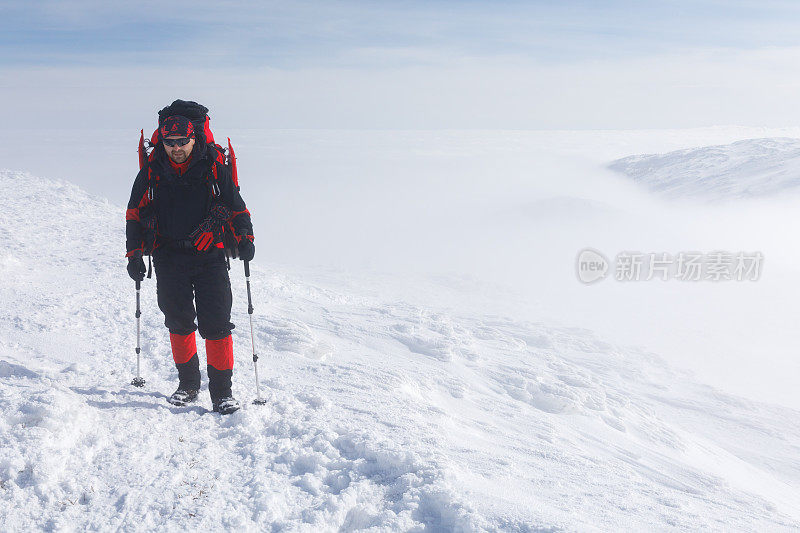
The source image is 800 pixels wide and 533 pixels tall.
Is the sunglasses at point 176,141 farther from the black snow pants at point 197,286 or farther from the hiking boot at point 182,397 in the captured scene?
the hiking boot at point 182,397

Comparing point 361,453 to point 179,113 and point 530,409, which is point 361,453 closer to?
point 179,113

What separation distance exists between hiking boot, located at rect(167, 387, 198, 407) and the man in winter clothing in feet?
0.08

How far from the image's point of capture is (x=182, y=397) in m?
5.01

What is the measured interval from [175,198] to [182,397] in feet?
6.36

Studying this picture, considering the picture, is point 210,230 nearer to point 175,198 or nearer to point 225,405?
point 175,198

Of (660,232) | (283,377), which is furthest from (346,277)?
(660,232)

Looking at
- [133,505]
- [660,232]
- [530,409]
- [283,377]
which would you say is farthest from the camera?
[660,232]

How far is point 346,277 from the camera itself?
193 feet

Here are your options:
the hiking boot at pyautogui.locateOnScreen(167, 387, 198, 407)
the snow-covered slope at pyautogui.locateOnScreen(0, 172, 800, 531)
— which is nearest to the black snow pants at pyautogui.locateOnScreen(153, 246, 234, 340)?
the hiking boot at pyautogui.locateOnScreen(167, 387, 198, 407)

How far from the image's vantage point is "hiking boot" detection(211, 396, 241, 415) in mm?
4820

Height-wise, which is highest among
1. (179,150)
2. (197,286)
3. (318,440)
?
(179,150)

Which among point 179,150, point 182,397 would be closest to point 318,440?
point 182,397

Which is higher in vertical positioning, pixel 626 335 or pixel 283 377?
pixel 283 377

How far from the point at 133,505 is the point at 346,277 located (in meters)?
55.7
